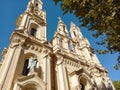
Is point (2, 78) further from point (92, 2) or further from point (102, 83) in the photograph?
point (102, 83)

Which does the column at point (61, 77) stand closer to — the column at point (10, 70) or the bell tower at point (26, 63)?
the bell tower at point (26, 63)

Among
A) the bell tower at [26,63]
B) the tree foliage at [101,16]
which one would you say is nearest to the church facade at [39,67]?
the bell tower at [26,63]

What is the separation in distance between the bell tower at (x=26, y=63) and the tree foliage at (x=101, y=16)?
226 inches

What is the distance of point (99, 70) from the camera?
2109 cm

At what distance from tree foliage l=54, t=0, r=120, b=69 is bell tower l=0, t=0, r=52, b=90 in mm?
5748

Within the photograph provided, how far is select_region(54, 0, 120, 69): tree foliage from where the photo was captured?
757cm

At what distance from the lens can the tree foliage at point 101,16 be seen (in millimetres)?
7568

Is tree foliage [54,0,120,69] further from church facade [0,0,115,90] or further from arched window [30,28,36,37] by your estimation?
arched window [30,28,36,37]

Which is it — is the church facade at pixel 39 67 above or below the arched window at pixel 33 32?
below

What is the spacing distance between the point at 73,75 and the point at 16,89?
7026 mm

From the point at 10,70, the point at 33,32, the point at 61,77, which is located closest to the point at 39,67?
the point at 61,77

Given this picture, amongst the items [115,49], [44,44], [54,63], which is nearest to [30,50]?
[44,44]

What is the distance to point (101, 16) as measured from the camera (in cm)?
847

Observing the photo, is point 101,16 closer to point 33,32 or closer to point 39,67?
point 39,67
